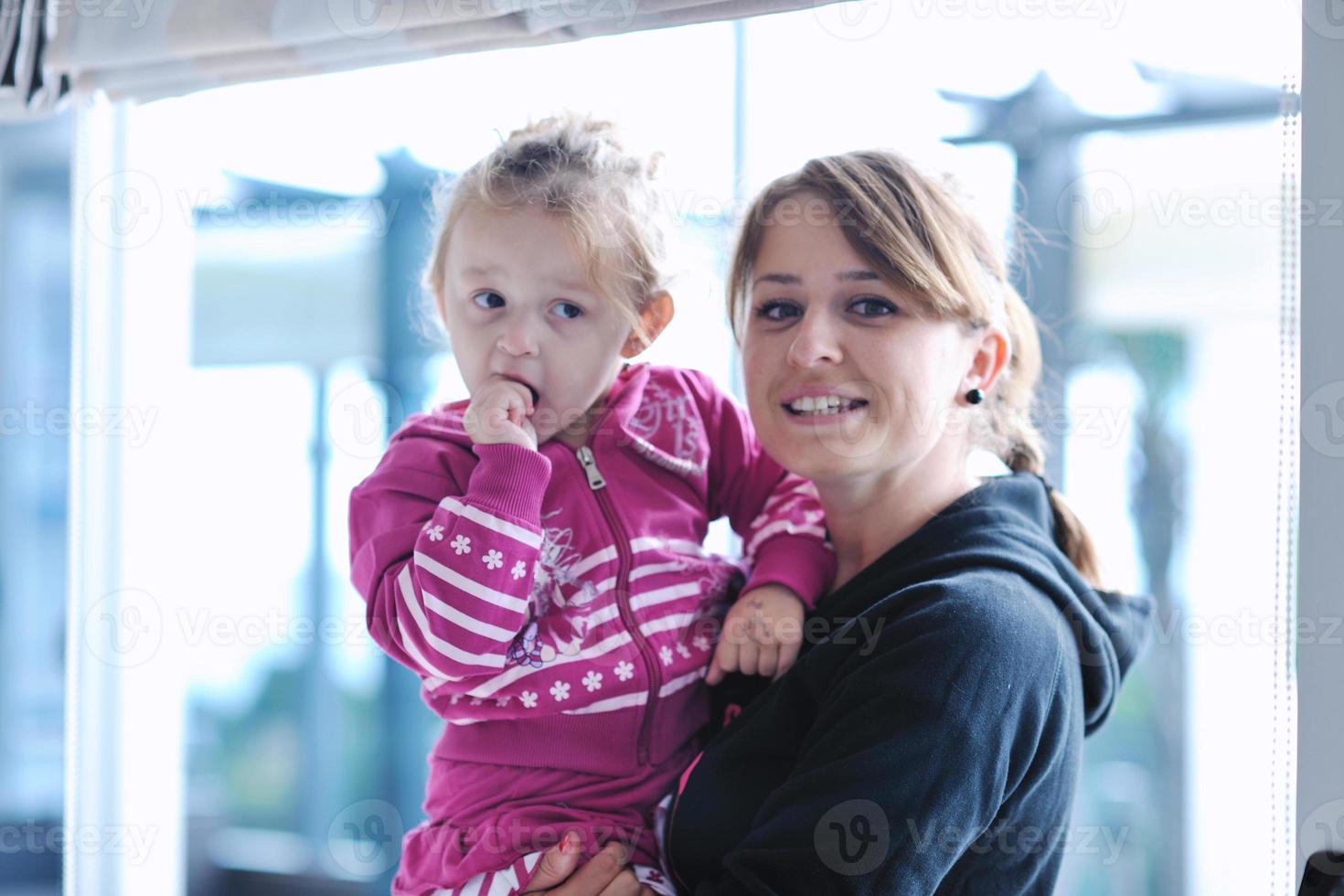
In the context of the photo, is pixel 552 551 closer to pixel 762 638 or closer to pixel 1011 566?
pixel 762 638

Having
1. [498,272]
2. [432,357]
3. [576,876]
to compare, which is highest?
[432,357]

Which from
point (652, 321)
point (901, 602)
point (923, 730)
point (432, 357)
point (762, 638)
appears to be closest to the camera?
point (923, 730)

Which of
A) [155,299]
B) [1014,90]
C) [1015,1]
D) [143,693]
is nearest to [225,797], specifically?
[143,693]

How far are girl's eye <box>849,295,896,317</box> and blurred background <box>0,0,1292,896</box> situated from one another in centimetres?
24

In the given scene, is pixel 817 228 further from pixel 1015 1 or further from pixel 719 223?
pixel 719 223

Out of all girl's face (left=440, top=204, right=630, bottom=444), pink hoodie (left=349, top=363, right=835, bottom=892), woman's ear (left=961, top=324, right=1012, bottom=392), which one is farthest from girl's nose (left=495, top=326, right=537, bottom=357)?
woman's ear (left=961, top=324, right=1012, bottom=392)

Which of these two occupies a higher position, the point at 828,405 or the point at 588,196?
the point at 588,196

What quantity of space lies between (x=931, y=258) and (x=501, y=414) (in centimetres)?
53

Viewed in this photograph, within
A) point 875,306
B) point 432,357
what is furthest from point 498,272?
point 432,357

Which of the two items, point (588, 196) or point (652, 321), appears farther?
point (652, 321)

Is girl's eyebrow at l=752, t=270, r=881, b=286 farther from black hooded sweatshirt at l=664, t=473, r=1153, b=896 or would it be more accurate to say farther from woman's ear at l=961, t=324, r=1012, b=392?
black hooded sweatshirt at l=664, t=473, r=1153, b=896

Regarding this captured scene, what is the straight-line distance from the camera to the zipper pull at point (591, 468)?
1.32 m

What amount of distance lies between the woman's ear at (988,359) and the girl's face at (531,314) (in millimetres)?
438

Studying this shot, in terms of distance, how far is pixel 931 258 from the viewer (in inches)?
49.4
